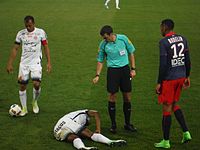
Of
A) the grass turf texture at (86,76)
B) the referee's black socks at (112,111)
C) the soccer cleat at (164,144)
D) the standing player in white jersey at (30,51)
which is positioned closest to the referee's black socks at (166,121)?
the soccer cleat at (164,144)

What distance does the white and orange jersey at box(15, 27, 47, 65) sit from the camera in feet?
31.7

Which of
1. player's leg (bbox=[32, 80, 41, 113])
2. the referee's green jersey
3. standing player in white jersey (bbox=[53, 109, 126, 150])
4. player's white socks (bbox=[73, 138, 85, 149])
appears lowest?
player's white socks (bbox=[73, 138, 85, 149])

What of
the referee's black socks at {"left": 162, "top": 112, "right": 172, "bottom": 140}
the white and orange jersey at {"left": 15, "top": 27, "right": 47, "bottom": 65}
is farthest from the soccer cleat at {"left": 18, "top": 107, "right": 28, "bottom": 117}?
the referee's black socks at {"left": 162, "top": 112, "right": 172, "bottom": 140}

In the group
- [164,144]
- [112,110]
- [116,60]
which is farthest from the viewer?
[112,110]

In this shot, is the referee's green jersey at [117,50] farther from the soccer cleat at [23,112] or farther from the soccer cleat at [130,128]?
the soccer cleat at [23,112]

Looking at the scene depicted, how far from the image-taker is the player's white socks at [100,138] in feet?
26.7

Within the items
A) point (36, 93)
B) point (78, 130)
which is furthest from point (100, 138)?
point (36, 93)

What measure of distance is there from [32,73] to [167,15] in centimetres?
1736

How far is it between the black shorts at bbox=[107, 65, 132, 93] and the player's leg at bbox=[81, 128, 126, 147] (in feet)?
3.11

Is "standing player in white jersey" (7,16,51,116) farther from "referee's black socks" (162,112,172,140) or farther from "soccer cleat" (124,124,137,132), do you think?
"referee's black socks" (162,112,172,140)

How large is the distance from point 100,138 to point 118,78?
4.23 feet

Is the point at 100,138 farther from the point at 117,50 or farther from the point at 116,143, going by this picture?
the point at 117,50

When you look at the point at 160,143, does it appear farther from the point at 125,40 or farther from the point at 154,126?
the point at 125,40

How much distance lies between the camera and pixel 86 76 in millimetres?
13391
